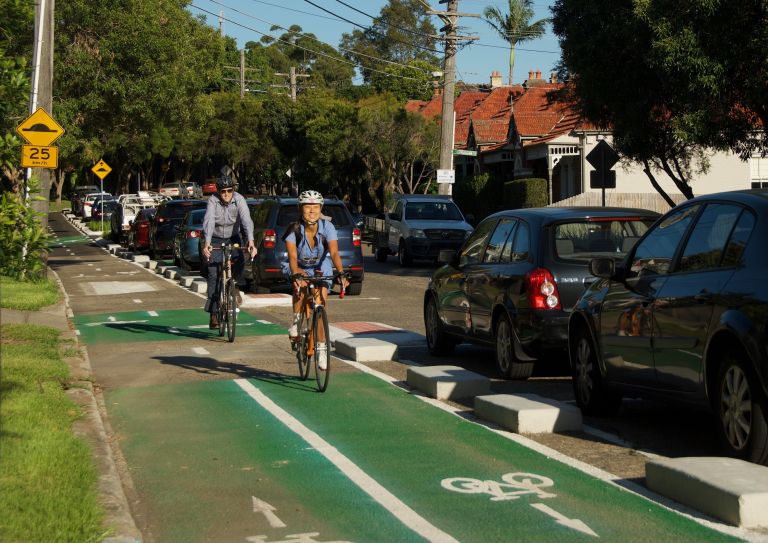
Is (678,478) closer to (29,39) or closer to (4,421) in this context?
(4,421)

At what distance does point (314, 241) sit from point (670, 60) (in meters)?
11.9

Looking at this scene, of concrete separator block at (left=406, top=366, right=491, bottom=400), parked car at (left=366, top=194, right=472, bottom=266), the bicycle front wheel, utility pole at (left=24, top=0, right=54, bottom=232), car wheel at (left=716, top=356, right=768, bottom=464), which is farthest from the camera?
parked car at (left=366, top=194, right=472, bottom=266)

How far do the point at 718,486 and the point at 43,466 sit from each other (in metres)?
3.82

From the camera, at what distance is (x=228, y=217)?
53.1ft

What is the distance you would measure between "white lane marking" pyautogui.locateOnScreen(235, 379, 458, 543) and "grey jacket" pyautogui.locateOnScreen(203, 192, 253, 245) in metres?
5.17

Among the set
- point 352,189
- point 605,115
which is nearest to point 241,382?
point 605,115

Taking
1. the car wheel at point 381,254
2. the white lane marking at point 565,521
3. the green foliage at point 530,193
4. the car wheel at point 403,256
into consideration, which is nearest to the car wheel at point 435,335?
the white lane marking at point 565,521

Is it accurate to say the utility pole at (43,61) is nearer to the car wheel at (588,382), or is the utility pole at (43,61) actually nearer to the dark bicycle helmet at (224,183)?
the dark bicycle helmet at (224,183)

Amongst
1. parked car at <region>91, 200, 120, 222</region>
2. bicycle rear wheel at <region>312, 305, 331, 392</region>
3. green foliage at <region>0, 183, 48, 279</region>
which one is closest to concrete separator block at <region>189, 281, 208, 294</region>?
green foliage at <region>0, 183, 48, 279</region>

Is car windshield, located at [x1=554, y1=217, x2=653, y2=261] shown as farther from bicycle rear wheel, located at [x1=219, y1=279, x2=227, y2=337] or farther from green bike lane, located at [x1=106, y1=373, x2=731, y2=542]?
bicycle rear wheel, located at [x1=219, y1=279, x2=227, y2=337]

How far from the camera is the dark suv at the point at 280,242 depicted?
75.2ft

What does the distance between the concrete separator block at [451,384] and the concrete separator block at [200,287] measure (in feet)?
44.9

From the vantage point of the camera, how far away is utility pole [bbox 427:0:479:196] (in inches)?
1458

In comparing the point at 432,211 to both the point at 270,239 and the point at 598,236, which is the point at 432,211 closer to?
the point at 270,239
